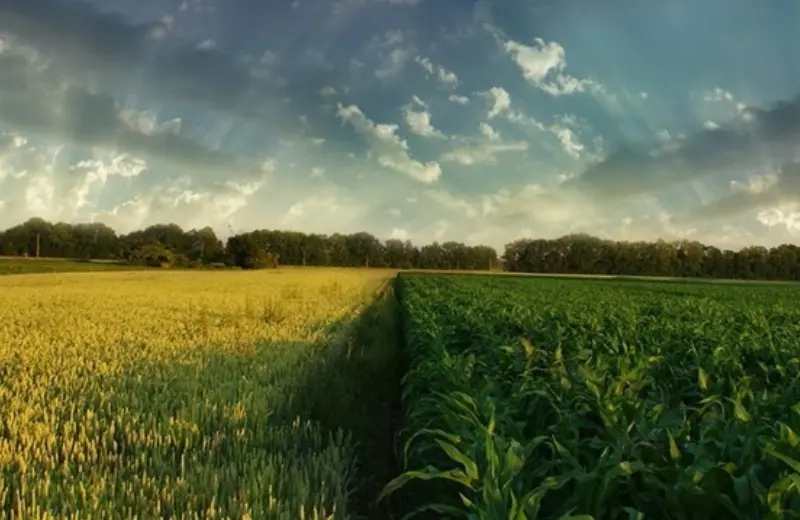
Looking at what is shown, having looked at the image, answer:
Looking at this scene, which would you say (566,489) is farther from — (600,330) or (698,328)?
(698,328)

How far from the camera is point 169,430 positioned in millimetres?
4840

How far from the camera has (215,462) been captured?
4.23 metres

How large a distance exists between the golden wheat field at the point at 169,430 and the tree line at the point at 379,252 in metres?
77.0

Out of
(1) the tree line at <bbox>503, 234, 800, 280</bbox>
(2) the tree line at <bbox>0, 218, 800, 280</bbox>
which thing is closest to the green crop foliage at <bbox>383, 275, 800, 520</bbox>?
(2) the tree line at <bbox>0, 218, 800, 280</bbox>

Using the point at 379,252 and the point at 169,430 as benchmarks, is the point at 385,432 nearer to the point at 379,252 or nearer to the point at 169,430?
the point at 169,430

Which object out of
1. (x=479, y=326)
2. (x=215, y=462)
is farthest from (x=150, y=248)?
(x=215, y=462)

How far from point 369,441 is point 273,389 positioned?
1.23 m

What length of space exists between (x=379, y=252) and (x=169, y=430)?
11033cm

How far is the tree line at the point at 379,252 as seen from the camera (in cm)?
9372

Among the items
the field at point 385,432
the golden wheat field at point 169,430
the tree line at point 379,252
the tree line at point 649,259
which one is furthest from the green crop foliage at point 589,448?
the tree line at point 649,259

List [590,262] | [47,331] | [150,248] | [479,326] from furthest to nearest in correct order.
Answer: [590,262] → [150,248] → [47,331] → [479,326]

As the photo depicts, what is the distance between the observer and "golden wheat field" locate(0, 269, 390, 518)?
11.8 feet

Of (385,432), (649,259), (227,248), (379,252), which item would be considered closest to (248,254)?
(227,248)

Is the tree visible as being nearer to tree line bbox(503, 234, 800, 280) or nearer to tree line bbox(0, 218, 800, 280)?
tree line bbox(0, 218, 800, 280)
